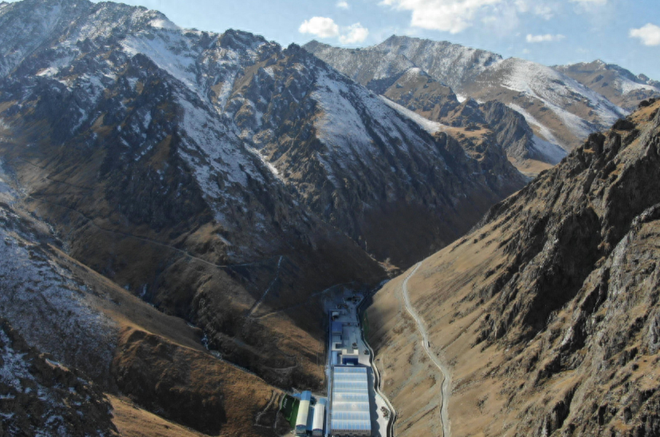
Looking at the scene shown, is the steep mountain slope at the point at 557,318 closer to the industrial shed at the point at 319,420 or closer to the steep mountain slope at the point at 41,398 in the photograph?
the industrial shed at the point at 319,420

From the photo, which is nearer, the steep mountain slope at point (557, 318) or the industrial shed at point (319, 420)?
the steep mountain slope at point (557, 318)

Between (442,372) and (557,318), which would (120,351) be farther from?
(557,318)

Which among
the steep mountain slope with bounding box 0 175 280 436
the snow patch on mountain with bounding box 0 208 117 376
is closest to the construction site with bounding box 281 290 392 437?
the steep mountain slope with bounding box 0 175 280 436

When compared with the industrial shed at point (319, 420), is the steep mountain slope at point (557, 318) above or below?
above

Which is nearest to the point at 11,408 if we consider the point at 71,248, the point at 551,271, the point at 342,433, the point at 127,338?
the point at 127,338

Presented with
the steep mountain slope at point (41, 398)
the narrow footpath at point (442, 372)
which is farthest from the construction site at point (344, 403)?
the steep mountain slope at point (41, 398)

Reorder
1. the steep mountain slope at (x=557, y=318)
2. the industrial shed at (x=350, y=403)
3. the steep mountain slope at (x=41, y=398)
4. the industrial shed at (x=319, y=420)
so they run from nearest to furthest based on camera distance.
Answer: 1. the steep mountain slope at (x=557, y=318)
2. the steep mountain slope at (x=41, y=398)
3. the industrial shed at (x=350, y=403)
4. the industrial shed at (x=319, y=420)

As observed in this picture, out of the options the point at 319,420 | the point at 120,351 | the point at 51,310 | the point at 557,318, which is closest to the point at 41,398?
the point at 120,351
